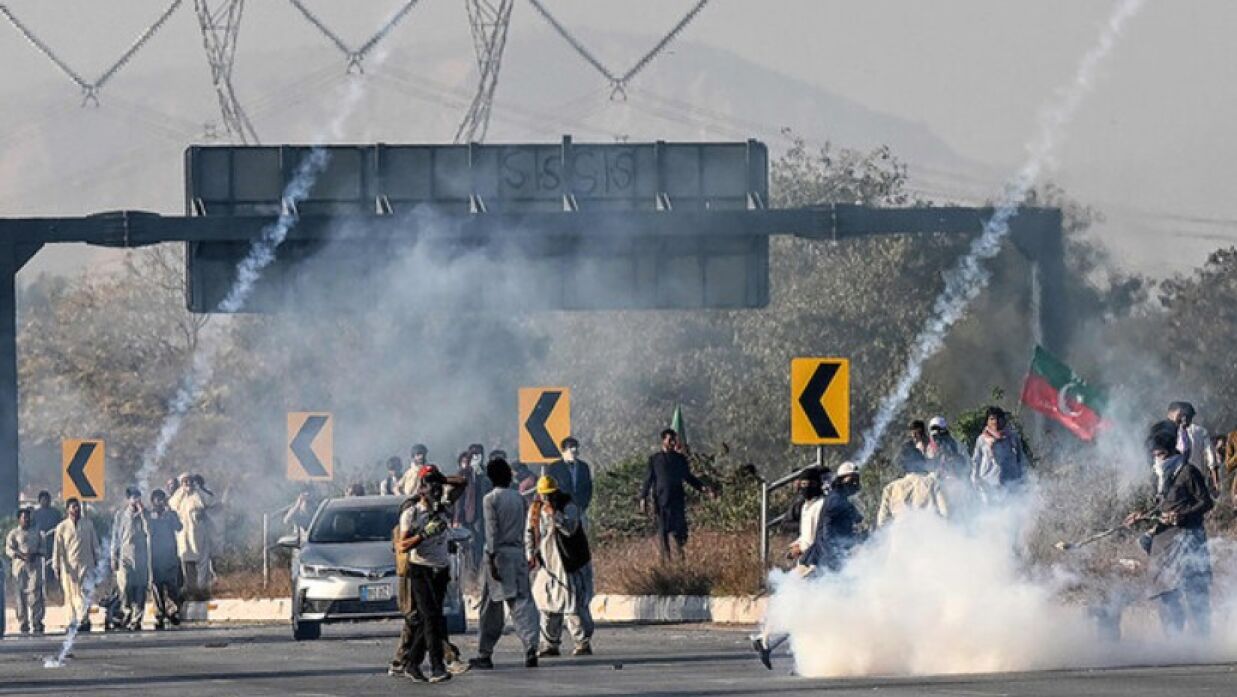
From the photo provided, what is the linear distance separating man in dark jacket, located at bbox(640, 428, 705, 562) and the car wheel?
12.7 feet

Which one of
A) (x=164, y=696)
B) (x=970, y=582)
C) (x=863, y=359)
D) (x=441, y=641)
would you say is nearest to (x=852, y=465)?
(x=970, y=582)

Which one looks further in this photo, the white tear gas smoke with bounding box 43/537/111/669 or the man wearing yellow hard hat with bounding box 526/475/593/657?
the white tear gas smoke with bounding box 43/537/111/669

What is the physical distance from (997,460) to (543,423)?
32.0ft

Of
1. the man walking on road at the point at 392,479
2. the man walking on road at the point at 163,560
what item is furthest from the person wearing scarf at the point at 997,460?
the man walking on road at the point at 163,560

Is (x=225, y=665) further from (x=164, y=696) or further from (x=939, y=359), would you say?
(x=939, y=359)

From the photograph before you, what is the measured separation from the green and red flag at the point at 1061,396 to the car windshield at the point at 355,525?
8.88 meters

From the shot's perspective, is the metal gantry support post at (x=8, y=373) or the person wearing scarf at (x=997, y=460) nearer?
the person wearing scarf at (x=997, y=460)

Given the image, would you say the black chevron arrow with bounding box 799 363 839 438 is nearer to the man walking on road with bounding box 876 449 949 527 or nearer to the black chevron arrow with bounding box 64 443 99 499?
the man walking on road with bounding box 876 449 949 527

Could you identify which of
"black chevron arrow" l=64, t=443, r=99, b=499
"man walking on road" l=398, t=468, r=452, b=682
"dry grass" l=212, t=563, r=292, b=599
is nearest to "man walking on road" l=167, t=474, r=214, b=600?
"dry grass" l=212, t=563, r=292, b=599

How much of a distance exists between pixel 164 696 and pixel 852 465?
17.3 feet

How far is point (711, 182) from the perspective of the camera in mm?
49625

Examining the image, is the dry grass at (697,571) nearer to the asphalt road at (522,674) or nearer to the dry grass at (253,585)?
the asphalt road at (522,674)

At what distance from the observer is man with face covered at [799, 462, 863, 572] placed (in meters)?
23.6

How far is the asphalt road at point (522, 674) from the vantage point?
70.1 ft
